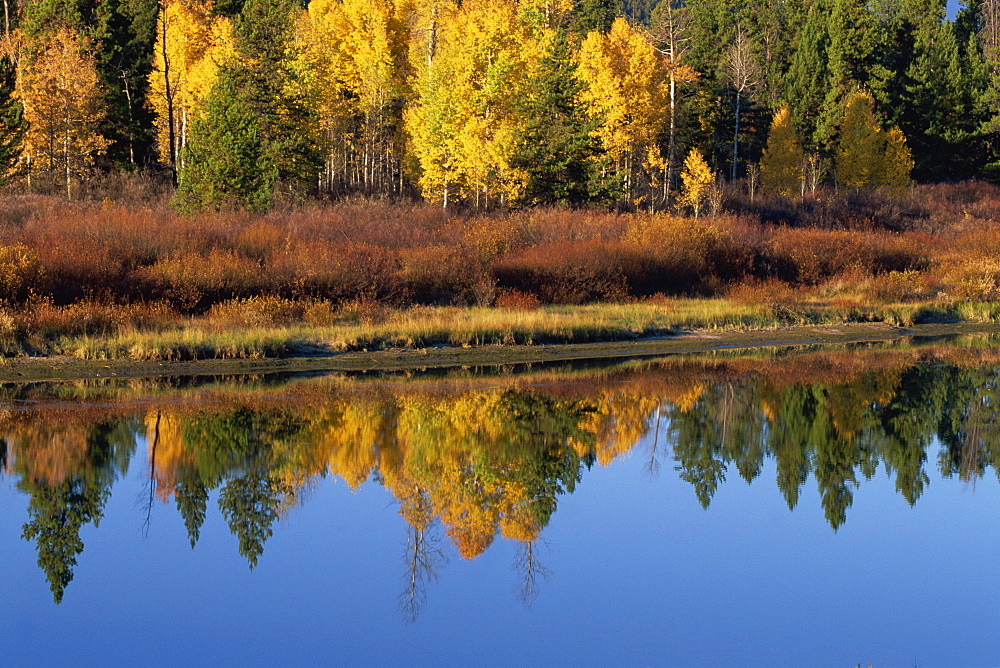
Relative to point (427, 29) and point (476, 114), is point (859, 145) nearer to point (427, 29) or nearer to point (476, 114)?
point (427, 29)

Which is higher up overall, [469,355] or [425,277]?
[425,277]

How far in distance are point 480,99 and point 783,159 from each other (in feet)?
85.8

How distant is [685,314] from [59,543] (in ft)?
63.7

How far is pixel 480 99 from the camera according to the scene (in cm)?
4344

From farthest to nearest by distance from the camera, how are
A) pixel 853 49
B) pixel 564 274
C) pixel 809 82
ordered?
1. pixel 853 49
2. pixel 809 82
3. pixel 564 274

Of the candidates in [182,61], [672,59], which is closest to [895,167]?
[672,59]

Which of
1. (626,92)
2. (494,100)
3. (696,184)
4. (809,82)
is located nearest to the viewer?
(494,100)

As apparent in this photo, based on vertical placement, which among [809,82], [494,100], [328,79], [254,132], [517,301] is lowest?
[517,301]

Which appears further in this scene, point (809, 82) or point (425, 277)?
point (809, 82)

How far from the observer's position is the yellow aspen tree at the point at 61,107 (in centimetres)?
4688

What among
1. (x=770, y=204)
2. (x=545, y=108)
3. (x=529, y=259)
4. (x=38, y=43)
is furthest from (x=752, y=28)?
(x=529, y=259)

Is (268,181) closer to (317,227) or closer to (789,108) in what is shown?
(317,227)

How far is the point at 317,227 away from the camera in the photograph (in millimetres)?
31406

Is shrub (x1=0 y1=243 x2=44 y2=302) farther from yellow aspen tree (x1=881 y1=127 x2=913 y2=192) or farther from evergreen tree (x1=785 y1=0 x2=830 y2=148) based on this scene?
evergreen tree (x1=785 y1=0 x2=830 y2=148)
